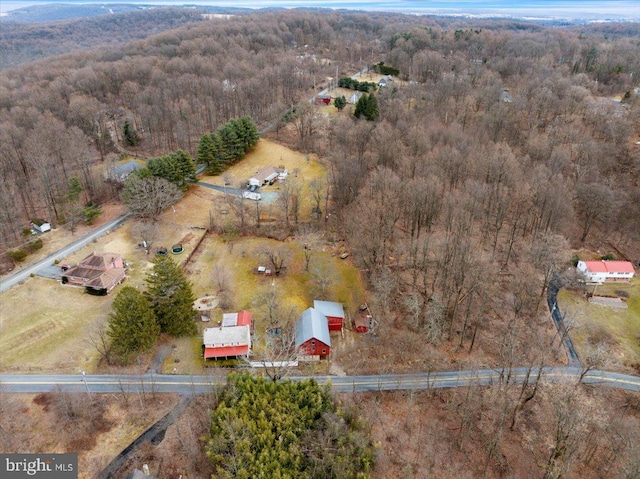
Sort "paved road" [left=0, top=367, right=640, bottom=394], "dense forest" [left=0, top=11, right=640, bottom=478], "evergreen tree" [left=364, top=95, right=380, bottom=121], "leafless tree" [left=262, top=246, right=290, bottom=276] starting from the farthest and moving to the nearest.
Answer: "evergreen tree" [left=364, top=95, right=380, bottom=121]
"leafless tree" [left=262, top=246, right=290, bottom=276]
"dense forest" [left=0, top=11, right=640, bottom=478]
"paved road" [left=0, top=367, right=640, bottom=394]

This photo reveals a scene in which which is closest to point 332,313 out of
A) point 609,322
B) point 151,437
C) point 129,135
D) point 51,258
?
point 151,437

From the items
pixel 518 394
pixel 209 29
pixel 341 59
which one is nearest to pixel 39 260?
pixel 518 394

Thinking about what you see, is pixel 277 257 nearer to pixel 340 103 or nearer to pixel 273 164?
pixel 273 164

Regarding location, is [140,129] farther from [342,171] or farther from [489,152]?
[489,152]

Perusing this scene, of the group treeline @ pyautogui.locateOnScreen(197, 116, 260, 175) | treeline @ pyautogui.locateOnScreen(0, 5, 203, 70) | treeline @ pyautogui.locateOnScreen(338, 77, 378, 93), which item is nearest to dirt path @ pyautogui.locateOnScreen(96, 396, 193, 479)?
treeline @ pyautogui.locateOnScreen(197, 116, 260, 175)

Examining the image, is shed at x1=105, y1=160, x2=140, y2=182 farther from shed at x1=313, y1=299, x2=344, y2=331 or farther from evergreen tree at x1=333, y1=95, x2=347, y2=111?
evergreen tree at x1=333, y1=95, x2=347, y2=111

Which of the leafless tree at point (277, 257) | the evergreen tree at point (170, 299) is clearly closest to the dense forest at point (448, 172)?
the leafless tree at point (277, 257)

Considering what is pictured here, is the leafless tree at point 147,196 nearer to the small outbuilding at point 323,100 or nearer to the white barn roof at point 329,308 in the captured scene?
the white barn roof at point 329,308
